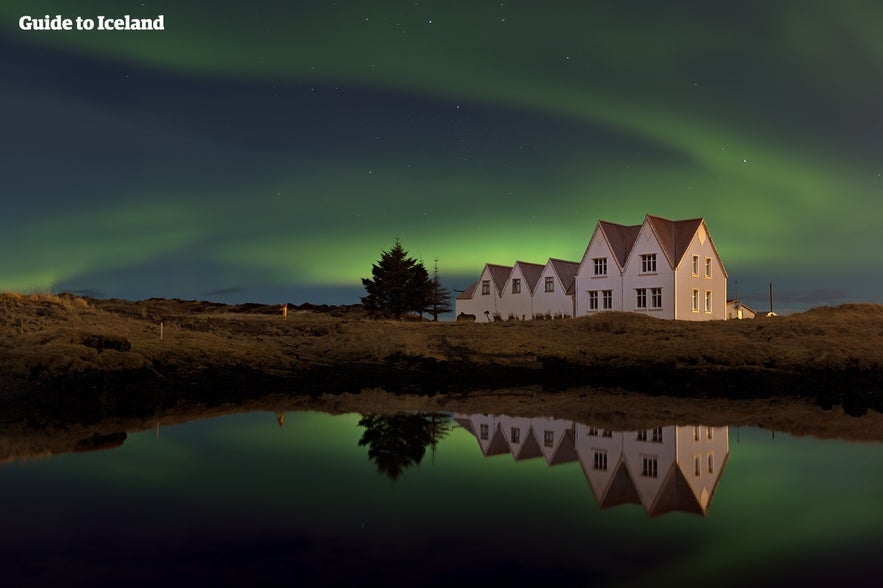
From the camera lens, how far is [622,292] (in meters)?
55.0

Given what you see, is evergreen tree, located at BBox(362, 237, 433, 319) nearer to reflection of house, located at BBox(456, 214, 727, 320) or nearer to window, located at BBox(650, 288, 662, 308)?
reflection of house, located at BBox(456, 214, 727, 320)

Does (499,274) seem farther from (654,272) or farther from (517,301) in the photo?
(654,272)

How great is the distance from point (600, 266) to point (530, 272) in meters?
9.79

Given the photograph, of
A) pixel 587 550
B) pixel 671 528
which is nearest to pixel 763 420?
pixel 671 528

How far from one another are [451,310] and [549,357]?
41.4m

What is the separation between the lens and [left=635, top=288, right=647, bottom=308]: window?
177 ft

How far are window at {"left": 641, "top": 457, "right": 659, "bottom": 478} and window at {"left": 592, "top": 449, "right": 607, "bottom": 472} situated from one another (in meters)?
0.71

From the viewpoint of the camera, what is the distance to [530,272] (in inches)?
2584

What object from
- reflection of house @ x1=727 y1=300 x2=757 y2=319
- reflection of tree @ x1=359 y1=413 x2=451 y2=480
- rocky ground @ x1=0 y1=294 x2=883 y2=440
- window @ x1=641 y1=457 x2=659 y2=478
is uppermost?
reflection of house @ x1=727 y1=300 x2=757 y2=319

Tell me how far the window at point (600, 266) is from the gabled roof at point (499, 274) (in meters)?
12.2

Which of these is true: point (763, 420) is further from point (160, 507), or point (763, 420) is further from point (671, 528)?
point (160, 507)

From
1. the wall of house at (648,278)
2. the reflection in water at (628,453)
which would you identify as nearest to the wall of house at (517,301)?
the wall of house at (648,278)

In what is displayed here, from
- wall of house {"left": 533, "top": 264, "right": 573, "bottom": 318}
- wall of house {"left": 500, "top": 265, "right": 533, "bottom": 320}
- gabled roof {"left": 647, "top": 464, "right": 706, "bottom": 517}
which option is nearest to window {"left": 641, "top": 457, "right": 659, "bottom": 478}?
gabled roof {"left": 647, "top": 464, "right": 706, "bottom": 517}

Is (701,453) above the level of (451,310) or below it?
below
